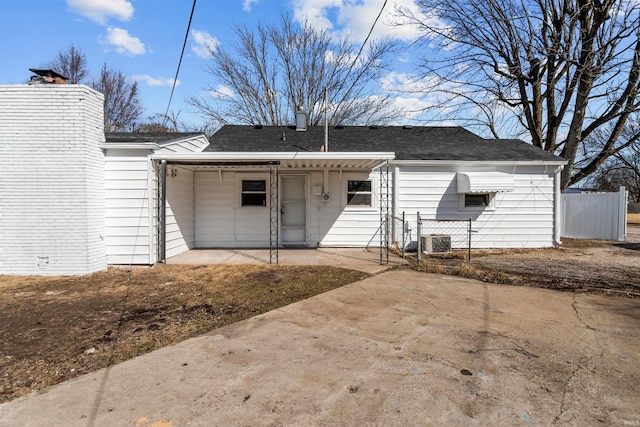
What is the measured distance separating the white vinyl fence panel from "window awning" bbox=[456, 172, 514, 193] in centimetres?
500

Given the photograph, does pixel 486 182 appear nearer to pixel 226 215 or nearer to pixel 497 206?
pixel 497 206

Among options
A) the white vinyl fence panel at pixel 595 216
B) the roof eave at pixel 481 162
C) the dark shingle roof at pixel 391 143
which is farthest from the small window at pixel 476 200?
the white vinyl fence panel at pixel 595 216

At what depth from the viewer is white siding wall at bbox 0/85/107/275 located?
6.27 metres

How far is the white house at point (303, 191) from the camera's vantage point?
7027 millimetres

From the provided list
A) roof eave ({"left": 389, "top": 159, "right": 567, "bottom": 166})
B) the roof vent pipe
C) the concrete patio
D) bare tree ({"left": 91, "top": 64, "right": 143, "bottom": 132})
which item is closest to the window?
roof eave ({"left": 389, "top": 159, "right": 567, "bottom": 166})

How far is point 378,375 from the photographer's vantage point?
9.14ft

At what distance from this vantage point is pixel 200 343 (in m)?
3.39

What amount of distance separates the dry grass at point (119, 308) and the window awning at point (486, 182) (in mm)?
4404

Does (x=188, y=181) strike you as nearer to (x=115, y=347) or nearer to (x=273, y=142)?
(x=273, y=142)

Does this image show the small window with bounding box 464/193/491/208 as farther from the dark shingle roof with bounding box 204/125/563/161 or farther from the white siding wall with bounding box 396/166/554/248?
the dark shingle roof with bounding box 204/125/563/161

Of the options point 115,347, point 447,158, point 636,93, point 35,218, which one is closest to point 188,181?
point 35,218

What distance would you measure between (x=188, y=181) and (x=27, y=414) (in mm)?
7281

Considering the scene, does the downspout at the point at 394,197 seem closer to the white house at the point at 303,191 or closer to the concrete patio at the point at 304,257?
the white house at the point at 303,191

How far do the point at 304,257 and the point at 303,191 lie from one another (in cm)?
223
